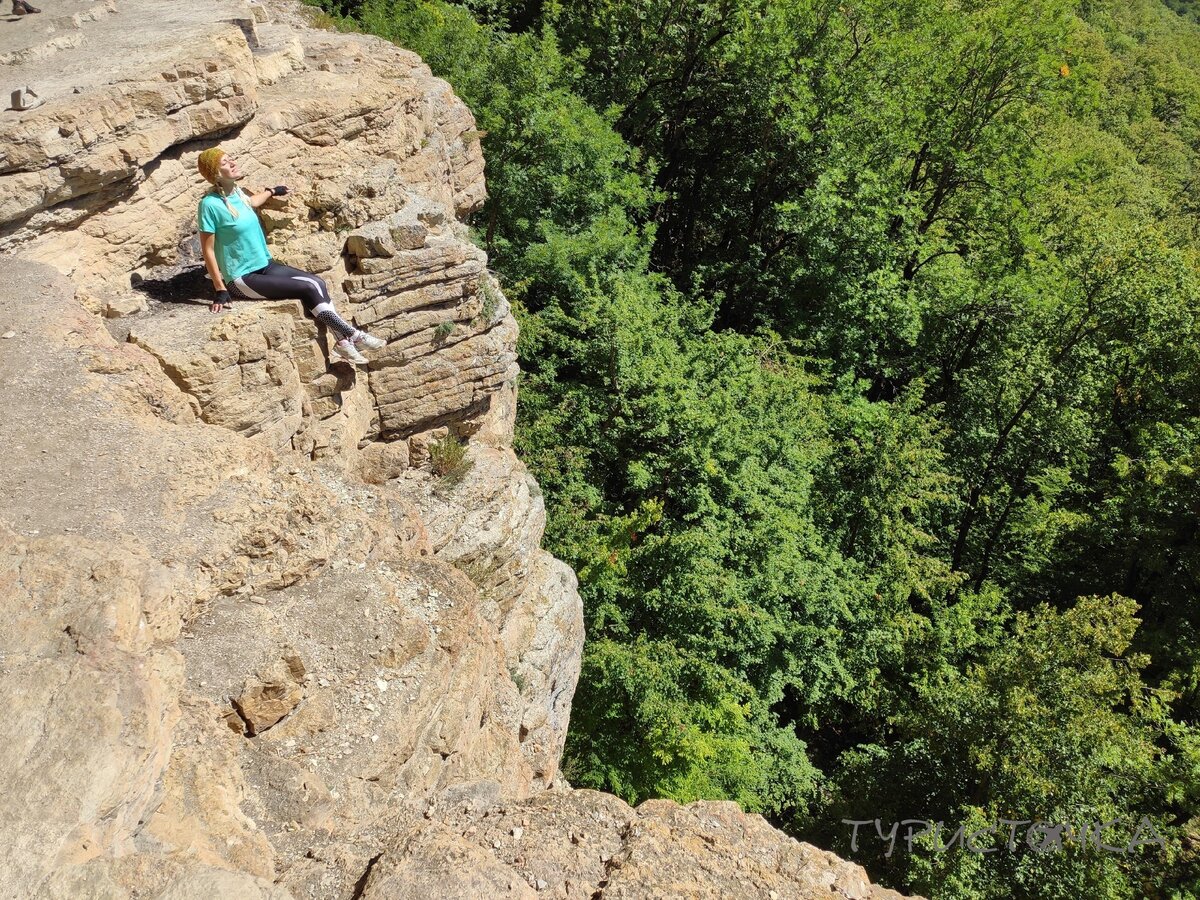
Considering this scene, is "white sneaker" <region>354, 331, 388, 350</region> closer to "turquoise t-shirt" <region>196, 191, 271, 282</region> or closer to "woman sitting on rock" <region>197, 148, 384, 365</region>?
"woman sitting on rock" <region>197, 148, 384, 365</region>

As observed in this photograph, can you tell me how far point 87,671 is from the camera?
4.39 m

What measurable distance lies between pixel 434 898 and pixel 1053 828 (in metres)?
9.94

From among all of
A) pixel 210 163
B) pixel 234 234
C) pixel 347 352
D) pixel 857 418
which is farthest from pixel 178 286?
pixel 857 418

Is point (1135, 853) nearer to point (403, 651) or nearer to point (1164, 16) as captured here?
point (403, 651)

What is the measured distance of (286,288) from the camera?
297 inches

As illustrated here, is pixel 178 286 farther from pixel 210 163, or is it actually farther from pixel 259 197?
pixel 210 163

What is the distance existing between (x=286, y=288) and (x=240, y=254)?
1.53ft

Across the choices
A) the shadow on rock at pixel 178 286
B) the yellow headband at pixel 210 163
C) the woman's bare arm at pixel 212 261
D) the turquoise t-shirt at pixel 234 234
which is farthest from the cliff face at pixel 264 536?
the yellow headband at pixel 210 163

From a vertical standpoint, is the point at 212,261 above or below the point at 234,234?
below

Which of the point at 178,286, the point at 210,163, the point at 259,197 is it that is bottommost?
the point at 178,286

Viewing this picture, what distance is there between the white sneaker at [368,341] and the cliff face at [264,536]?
35 centimetres

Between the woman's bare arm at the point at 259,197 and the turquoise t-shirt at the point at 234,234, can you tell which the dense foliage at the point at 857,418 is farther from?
the woman's bare arm at the point at 259,197

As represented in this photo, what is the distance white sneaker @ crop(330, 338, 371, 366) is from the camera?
8086mm

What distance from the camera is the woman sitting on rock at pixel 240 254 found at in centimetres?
710
